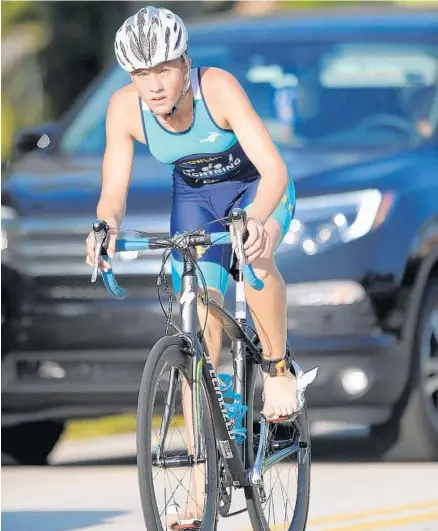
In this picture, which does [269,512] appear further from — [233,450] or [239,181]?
[239,181]

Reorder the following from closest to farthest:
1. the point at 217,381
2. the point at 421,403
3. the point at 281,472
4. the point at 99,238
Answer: the point at 99,238 < the point at 217,381 < the point at 281,472 < the point at 421,403

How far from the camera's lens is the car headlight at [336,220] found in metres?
8.73

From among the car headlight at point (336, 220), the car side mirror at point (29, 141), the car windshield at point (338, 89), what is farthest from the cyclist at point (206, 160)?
the car side mirror at point (29, 141)

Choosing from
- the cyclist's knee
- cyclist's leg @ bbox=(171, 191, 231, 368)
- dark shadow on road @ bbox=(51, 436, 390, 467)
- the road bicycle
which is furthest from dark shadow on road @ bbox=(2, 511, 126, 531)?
dark shadow on road @ bbox=(51, 436, 390, 467)

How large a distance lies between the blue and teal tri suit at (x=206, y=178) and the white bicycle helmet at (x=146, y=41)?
1.09 feet

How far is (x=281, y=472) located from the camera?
6758 mm

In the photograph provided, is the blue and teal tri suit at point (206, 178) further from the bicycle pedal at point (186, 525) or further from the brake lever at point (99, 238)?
the bicycle pedal at point (186, 525)

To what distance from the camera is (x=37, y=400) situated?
9.06 m

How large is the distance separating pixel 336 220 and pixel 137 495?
1602mm

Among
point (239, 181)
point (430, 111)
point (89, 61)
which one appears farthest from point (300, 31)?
point (89, 61)

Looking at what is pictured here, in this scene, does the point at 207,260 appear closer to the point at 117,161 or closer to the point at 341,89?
the point at 117,161

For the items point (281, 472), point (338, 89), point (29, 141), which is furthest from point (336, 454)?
point (281, 472)

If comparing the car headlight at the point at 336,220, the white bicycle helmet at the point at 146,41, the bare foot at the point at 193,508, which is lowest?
the bare foot at the point at 193,508

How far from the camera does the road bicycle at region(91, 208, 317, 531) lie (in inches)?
219
